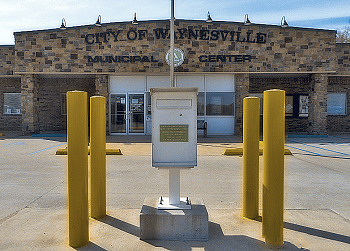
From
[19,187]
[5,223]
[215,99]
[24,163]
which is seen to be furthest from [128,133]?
[5,223]

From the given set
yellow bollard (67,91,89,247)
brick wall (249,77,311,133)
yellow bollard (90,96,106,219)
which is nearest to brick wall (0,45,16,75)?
brick wall (249,77,311,133)

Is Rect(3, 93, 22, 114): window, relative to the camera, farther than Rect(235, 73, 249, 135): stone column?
Yes

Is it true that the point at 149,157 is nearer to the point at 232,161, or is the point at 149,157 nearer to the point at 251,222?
the point at 232,161

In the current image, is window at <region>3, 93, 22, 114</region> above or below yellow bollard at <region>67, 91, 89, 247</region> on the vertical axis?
above

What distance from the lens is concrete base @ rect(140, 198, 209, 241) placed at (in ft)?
10.8

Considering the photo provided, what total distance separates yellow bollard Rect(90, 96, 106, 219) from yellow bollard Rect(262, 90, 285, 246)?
6.87 feet

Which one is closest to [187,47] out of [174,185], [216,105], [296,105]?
[216,105]

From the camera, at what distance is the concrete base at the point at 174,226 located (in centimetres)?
330

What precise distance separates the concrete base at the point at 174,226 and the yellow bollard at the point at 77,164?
683 millimetres

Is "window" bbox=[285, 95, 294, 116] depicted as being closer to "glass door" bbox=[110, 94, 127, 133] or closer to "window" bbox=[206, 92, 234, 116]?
"window" bbox=[206, 92, 234, 116]

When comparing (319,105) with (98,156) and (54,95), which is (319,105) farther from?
(54,95)

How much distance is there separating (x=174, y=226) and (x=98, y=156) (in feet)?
4.61

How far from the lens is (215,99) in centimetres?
1667

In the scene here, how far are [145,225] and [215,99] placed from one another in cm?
1388
